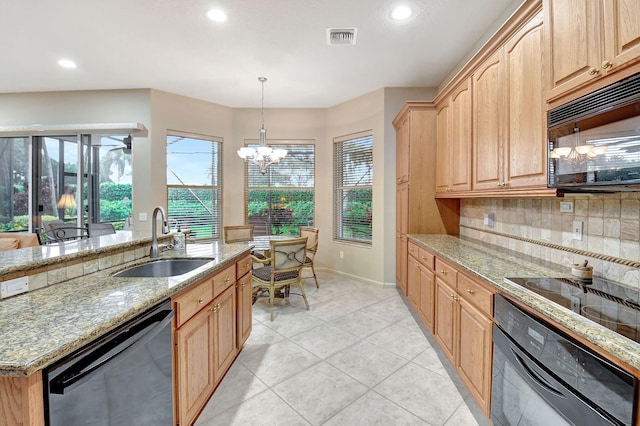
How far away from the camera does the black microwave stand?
3.38 feet

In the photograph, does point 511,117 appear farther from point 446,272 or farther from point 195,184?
point 195,184

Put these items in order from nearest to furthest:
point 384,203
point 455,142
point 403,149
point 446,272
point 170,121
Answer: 1. point 446,272
2. point 455,142
3. point 403,149
4. point 384,203
5. point 170,121

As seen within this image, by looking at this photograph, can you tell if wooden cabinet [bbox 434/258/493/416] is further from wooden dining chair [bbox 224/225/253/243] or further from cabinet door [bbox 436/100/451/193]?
wooden dining chair [bbox 224/225/253/243]

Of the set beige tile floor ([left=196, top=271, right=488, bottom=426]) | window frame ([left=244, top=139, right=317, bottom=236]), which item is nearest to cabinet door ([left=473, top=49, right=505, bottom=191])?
beige tile floor ([left=196, top=271, right=488, bottom=426])

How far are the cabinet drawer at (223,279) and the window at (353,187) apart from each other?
9.25 ft

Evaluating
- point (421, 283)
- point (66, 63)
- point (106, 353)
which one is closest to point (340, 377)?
point (421, 283)

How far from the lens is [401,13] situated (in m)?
2.51

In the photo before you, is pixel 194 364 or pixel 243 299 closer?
pixel 194 364

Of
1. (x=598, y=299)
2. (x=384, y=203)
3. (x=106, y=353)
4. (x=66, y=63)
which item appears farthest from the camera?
(x=384, y=203)

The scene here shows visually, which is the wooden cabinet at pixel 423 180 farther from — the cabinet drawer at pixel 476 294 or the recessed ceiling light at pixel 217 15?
the recessed ceiling light at pixel 217 15

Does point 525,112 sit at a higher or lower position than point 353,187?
higher

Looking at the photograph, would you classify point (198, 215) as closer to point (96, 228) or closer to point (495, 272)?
point (96, 228)

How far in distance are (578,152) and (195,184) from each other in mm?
4847

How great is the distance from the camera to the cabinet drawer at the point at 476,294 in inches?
61.9
